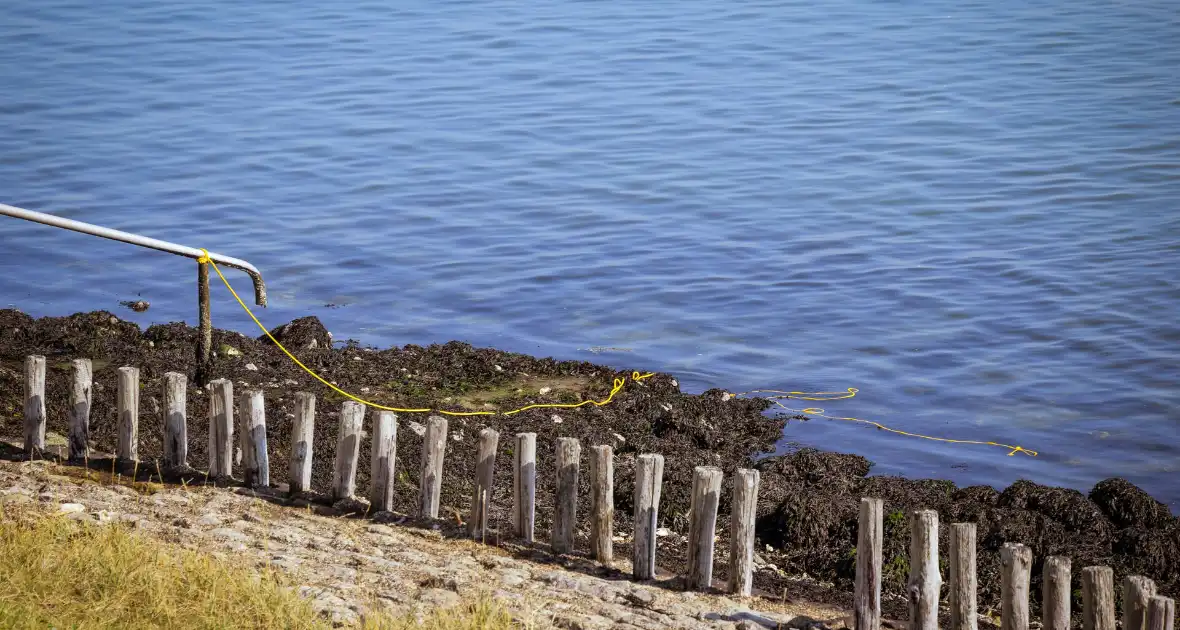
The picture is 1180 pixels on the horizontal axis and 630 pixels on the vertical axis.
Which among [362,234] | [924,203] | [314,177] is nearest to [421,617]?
[362,234]

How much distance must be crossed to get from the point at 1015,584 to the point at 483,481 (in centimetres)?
343

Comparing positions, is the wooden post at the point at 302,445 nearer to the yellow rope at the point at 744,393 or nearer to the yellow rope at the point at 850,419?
the yellow rope at the point at 744,393

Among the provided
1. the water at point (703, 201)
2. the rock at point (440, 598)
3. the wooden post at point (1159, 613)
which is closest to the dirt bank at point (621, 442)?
the water at point (703, 201)

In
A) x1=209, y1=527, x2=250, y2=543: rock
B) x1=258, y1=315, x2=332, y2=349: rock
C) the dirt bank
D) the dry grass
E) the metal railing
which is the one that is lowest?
the dirt bank

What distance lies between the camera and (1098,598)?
7.30m

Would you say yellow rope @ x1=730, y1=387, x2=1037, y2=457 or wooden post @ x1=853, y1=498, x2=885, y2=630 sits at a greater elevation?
wooden post @ x1=853, y1=498, x2=885, y2=630

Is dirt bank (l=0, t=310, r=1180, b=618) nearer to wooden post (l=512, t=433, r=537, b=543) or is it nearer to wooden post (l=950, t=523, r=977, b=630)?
wooden post (l=512, t=433, r=537, b=543)

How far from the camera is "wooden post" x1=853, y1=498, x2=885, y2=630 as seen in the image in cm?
775

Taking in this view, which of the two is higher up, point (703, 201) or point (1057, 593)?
point (703, 201)

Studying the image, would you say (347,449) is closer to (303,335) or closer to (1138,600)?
(1138,600)

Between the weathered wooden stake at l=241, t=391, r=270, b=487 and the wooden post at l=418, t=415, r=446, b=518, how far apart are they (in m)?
1.20

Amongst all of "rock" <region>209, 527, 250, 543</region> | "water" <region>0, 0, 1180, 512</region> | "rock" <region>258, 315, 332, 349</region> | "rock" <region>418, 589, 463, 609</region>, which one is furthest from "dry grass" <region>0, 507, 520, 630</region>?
"water" <region>0, 0, 1180, 512</region>

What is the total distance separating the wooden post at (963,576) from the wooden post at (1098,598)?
0.61 meters

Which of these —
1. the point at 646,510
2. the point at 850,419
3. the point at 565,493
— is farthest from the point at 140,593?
the point at 850,419
